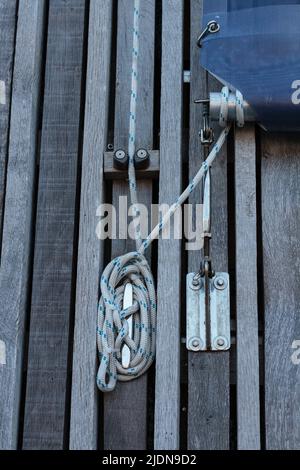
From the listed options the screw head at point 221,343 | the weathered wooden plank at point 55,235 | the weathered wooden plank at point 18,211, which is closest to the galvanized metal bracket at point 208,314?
the screw head at point 221,343

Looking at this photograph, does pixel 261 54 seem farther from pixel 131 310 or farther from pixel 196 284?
pixel 131 310

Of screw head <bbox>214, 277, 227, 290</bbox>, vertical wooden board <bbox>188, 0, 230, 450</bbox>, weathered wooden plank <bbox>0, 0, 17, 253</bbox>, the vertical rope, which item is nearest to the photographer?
vertical wooden board <bbox>188, 0, 230, 450</bbox>

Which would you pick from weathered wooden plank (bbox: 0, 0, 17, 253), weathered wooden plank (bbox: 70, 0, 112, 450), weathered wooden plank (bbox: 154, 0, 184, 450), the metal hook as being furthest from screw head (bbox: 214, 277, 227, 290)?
the metal hook

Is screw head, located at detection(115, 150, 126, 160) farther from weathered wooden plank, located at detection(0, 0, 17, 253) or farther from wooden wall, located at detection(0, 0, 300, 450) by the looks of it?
weathered wooden plank, located at detection(0, 0, 17, 253)

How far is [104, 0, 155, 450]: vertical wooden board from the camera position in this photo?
9.34ft

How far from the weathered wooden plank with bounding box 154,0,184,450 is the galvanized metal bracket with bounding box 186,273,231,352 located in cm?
4

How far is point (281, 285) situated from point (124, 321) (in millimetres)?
540

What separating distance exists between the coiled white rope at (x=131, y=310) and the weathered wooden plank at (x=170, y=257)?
0.14 ft

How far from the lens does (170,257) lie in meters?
2.99

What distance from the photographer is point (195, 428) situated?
9.20ft
